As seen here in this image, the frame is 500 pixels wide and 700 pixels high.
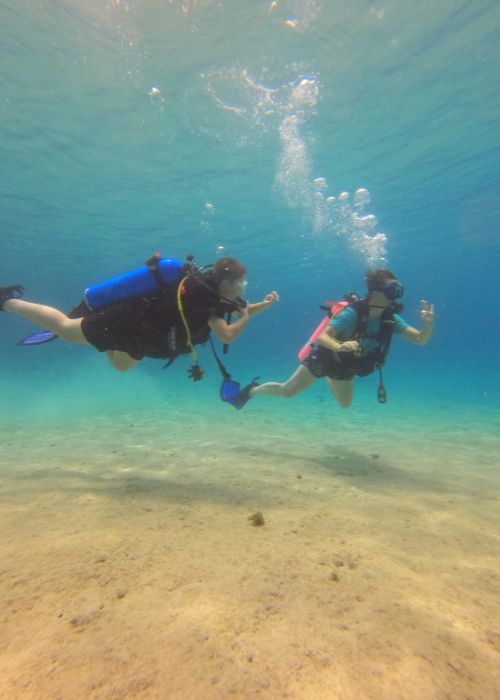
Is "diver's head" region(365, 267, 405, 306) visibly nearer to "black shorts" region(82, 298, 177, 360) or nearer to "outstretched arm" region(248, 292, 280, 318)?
"outstretched arm" region(248, 292, 280, 318)

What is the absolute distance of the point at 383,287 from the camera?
6094mm

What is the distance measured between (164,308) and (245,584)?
10.1ft

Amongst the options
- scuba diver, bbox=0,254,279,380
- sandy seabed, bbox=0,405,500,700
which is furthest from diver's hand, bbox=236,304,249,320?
sandy seabed, bbox=0,405,500,700

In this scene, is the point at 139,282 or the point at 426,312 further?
the point at 426,312

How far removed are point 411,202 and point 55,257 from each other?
3091 centimetres

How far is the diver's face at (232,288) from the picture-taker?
4.49m

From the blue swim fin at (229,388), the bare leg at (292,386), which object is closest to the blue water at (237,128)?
the bare leg at (292,386)

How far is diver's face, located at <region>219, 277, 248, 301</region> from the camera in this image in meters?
4.49

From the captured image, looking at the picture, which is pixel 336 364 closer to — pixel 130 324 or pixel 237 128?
pixel 130 324

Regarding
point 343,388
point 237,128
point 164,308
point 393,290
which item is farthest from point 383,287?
point 237,128

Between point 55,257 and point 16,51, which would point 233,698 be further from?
point 55,257

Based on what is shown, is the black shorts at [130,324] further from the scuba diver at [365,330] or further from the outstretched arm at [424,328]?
the outstretched arm at [424,328]

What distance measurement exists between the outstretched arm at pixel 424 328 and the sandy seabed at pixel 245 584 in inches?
97.0

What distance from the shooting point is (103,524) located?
323 cm
